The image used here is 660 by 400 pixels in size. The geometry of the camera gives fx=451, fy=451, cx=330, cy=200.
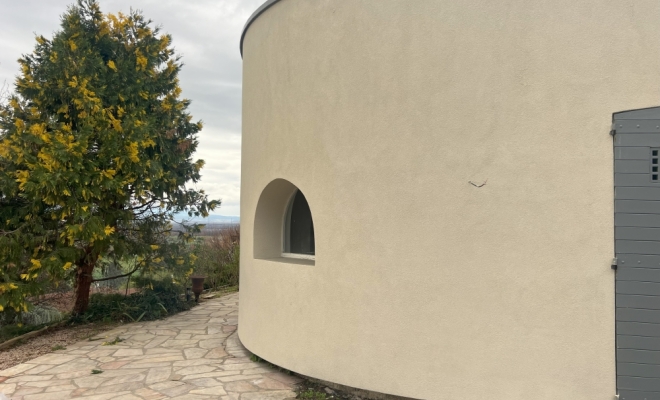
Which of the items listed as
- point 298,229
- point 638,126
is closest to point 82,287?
point 298,229

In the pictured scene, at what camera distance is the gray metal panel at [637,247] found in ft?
12.0

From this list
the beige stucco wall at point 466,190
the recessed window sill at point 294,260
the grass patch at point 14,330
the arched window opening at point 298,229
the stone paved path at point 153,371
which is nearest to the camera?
the beige stucco wall at point 466,190

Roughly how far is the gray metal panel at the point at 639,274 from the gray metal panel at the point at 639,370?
506 millimetres

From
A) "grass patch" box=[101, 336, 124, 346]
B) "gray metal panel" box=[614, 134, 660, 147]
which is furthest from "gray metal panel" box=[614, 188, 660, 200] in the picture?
"grass patch" box=[101, 336, 124, 346]

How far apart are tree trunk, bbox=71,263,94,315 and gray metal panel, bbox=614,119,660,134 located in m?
8.93

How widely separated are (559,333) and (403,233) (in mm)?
1552

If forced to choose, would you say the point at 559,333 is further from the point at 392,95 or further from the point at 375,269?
the point at 392,95

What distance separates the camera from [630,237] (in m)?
3.70

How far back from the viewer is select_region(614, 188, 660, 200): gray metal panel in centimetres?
369

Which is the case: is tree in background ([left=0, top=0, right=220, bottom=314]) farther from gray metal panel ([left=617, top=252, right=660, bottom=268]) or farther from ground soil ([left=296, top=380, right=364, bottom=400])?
gray metal panel ([left=617, top=252, right=660, bottom=268])

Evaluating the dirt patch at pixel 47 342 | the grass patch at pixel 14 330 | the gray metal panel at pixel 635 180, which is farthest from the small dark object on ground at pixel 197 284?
the gray metal panel at pixel 635 180

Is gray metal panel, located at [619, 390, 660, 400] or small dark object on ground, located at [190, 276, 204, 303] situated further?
small dark object on ground, located at [190, 276, 204, 303]

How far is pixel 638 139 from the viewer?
12.1 ft

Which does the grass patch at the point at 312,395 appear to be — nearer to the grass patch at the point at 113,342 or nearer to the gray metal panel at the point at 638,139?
the gray metal panel at the point at 638,139
